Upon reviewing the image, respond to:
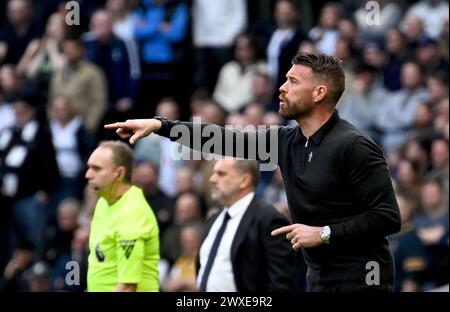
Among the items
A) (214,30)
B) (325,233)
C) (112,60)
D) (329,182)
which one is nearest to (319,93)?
(329,182)

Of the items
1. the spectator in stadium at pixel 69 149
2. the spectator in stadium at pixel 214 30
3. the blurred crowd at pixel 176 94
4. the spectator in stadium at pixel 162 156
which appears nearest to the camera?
the blurred crowd at pixel 176 94

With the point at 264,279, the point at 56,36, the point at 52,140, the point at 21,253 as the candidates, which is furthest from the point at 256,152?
the point at 56,36

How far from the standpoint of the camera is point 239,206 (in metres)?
8.41

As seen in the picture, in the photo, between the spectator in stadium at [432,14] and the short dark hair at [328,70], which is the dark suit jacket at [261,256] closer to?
the short dark hair at [328,70]

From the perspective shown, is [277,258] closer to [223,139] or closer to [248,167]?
[248,167]

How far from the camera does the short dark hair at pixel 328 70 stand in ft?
21.4

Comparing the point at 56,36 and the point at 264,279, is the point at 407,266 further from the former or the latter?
the point at 56,36

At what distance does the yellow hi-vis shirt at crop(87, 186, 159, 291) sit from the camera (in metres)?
7.57

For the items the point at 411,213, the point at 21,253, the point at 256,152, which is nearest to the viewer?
the point at 256,152

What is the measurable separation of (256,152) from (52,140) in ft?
25.5

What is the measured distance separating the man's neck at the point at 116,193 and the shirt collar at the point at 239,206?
0.87m

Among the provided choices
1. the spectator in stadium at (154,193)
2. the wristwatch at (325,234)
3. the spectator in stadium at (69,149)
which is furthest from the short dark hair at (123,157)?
the spectator in stadium at (69,149)

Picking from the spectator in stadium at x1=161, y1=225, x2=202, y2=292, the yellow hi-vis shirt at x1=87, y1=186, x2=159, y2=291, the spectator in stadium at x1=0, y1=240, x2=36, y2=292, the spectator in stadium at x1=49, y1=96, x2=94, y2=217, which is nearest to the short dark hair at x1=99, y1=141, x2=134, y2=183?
the yellow hi-vis shirt at x1=87, y1=186, x2=159, y2=291

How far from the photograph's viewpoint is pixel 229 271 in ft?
26.8
